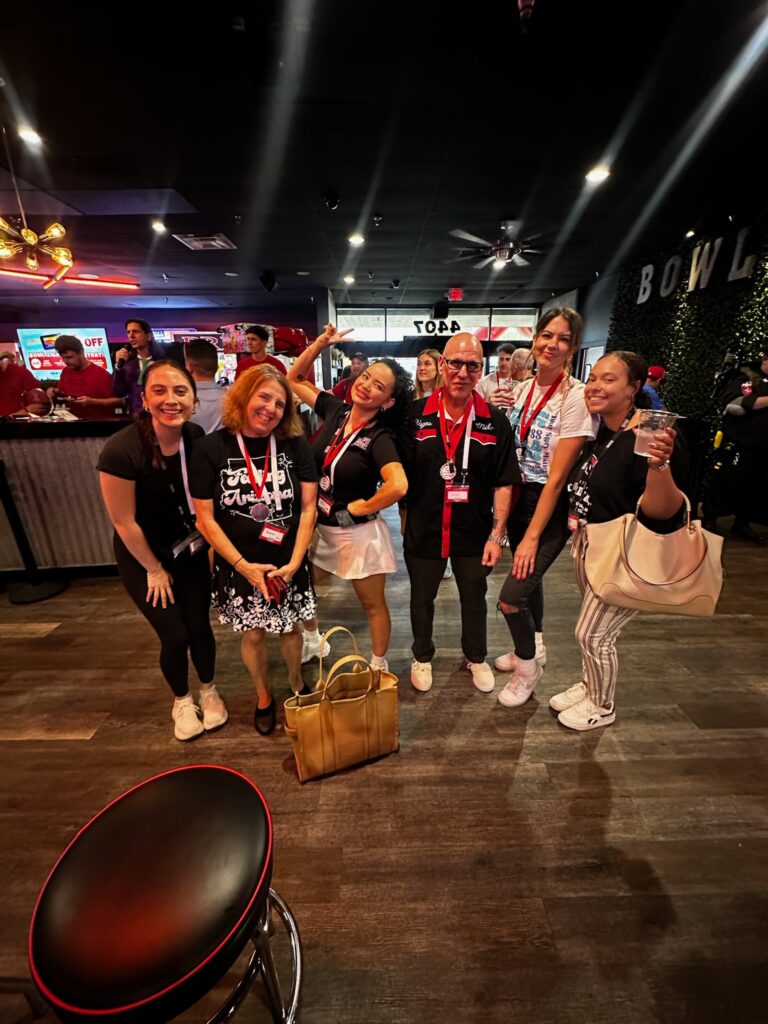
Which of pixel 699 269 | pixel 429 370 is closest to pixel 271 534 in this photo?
pixel 429 370

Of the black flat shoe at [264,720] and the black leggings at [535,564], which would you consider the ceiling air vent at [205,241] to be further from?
the black flat shoe at [264,720]

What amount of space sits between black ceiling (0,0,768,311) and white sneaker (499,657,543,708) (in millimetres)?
3615

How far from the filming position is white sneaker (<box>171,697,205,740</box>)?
206cm

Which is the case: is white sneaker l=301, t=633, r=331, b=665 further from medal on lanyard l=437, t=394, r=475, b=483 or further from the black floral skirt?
medal on lanyard l=437, t=394, r=475, b=483

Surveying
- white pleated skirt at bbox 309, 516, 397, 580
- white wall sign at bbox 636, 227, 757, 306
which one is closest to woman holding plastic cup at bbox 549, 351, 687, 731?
white pleated skirt at bbox 309, 516, 397, 580

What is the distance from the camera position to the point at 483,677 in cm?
236

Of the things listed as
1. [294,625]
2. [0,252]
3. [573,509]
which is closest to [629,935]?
[573,509]

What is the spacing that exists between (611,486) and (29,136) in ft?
18.7

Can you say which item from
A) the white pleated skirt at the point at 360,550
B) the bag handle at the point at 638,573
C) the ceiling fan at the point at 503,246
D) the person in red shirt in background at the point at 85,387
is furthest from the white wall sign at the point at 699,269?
the person in red shirt in background at the point at 85,387

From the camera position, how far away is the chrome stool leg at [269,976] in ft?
3.26

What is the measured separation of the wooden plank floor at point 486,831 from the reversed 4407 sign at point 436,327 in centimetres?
1134

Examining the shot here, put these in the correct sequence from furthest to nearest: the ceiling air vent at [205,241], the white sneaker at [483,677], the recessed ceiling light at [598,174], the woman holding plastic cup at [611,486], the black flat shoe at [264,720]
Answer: the ceiling air vent at [205,241] < the recessed ceiling light at [598,174] < the white sneaker at [483,677] < the black flat shoe at [264,720] < the woman holding plastic cup at [611,486]

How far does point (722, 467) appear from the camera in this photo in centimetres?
503

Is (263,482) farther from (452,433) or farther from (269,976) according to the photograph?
(269,976)
